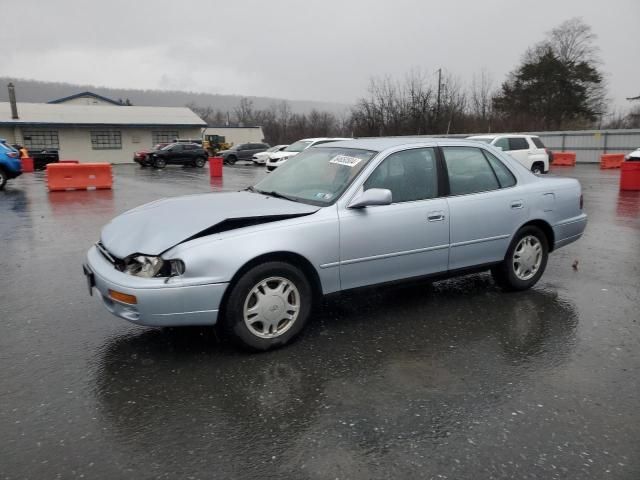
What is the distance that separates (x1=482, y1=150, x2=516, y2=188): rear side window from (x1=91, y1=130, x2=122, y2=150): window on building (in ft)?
147

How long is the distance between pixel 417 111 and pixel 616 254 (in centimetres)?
4810

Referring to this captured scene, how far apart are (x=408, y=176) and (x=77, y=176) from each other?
15349 mm

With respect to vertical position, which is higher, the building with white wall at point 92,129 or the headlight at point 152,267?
the building with white wall at point 92,129

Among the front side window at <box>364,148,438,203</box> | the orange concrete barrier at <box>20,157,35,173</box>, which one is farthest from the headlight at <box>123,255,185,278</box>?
the orange concrete barrier at <box>20,157,35,173</box>

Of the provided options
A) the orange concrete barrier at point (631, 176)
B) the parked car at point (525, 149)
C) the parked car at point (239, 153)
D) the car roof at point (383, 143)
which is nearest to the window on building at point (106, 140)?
the parked car at point (239, 153)

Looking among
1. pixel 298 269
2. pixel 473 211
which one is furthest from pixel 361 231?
pixel 473 211

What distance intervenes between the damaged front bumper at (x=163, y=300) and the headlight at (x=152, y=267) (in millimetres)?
50

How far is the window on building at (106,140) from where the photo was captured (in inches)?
1741

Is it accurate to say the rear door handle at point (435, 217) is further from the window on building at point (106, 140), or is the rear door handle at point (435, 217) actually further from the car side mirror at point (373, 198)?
the window on building at point (106, 140)

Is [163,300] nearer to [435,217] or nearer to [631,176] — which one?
[435,217]

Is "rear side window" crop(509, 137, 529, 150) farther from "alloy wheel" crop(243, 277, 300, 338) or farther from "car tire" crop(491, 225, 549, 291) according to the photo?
"alloy wheel" crop(243, 277, 300, 338)

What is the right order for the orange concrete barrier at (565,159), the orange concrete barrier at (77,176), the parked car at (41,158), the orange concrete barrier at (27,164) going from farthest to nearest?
the orange concrete barrier at (565,159), the parked car at (41,158), the orange concrete barrier at (27,164), the orange concrete barrier at (77,176)

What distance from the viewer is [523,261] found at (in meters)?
5.34

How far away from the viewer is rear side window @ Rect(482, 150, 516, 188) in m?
5.22
